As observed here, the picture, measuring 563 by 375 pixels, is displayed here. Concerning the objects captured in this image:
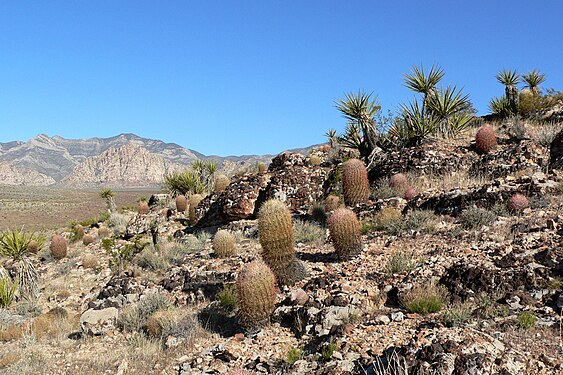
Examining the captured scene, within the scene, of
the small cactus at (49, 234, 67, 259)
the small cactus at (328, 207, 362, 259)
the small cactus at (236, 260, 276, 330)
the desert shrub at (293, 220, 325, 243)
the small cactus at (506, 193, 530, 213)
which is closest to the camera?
the small cactus at (236, 260, 276, 330)

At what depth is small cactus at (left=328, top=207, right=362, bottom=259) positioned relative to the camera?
26.4 ft

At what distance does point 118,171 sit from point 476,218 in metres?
198

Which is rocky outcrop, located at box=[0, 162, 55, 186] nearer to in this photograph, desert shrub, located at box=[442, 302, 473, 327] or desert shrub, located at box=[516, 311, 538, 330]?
desert shrub, located at box=[442, 302, 473, 327]

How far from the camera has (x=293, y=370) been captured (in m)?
5.04

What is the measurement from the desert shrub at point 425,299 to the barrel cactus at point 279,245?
2.26 m

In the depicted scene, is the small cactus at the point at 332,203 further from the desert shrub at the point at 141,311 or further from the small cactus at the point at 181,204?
the small cactus at the point at 181,204

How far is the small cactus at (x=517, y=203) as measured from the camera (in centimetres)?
826

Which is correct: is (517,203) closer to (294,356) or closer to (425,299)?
(425,299)

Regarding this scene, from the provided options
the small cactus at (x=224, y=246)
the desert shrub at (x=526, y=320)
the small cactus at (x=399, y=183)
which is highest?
the small cactus at (x=399, y=183)

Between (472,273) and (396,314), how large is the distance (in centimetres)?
135

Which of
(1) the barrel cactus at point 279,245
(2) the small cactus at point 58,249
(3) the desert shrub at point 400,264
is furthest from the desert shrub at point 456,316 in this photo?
(2) the small cactus at point 58,249

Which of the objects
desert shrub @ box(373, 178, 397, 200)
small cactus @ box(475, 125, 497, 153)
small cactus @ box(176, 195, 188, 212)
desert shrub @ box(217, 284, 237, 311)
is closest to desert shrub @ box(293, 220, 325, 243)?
desert shrub @ box(373, 178, 397, 200)

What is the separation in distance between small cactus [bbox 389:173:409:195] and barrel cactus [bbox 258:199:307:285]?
474 cm

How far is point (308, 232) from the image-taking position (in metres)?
11.0
